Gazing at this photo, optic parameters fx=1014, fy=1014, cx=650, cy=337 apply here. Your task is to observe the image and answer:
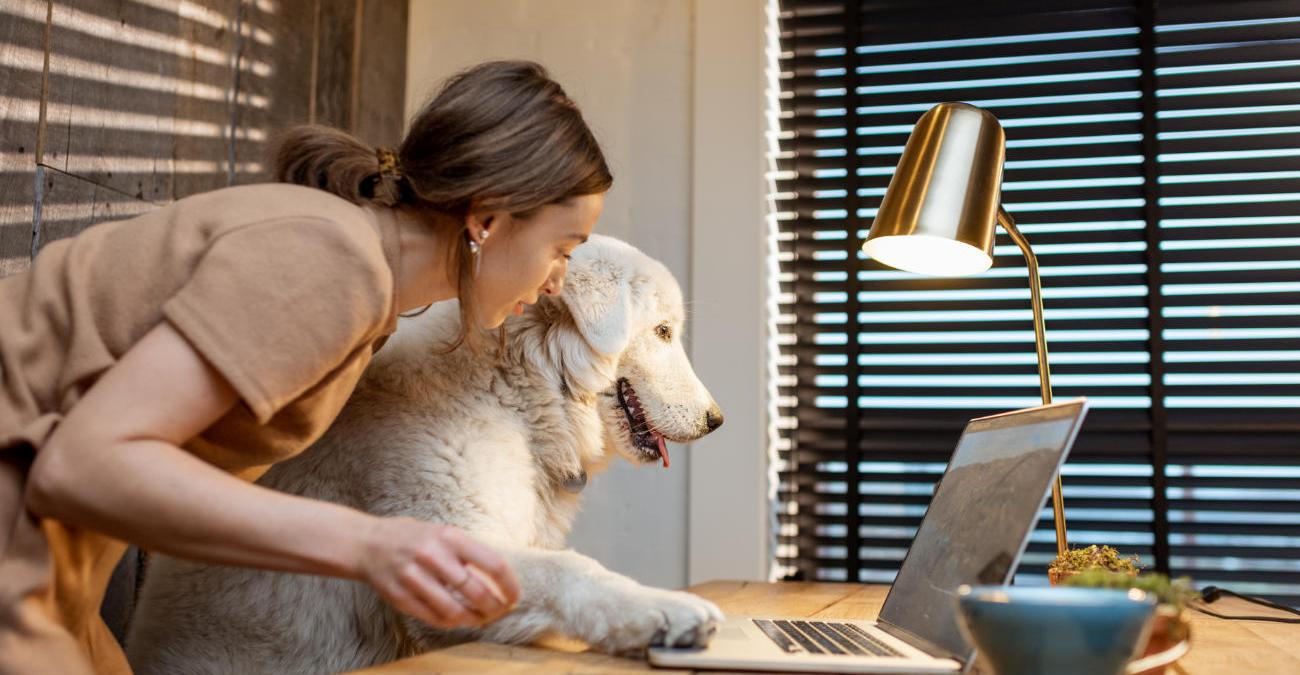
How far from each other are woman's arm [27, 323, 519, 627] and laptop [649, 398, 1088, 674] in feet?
0.81

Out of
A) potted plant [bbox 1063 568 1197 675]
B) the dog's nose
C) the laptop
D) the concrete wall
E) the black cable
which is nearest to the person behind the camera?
potted plant [bbox 1063 568 1197 675]

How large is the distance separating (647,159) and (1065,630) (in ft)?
6.14

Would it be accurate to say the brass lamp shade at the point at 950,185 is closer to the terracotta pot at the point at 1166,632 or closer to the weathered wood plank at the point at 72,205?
the terracotta pot at the point at 1166,632

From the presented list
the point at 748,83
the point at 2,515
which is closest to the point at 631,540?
the point at 748,83

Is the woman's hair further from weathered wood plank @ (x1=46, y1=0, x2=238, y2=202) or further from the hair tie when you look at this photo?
weathered wood plank @ (x1=46, y1=0, x2=238, y2=202)

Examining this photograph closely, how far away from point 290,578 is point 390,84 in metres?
1.53

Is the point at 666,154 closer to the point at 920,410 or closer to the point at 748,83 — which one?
the point at 748,83

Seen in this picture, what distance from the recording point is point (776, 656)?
3.01ft

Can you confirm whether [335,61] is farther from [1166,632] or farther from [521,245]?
[1166,632]

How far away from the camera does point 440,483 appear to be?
1243 millimetres

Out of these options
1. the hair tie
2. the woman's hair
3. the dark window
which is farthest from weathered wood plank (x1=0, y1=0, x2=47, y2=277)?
the dark window

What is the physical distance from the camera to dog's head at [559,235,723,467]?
1552mm

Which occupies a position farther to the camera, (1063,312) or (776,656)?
(1063,312)

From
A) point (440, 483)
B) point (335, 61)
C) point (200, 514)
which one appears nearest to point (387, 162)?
point (440, 483)
